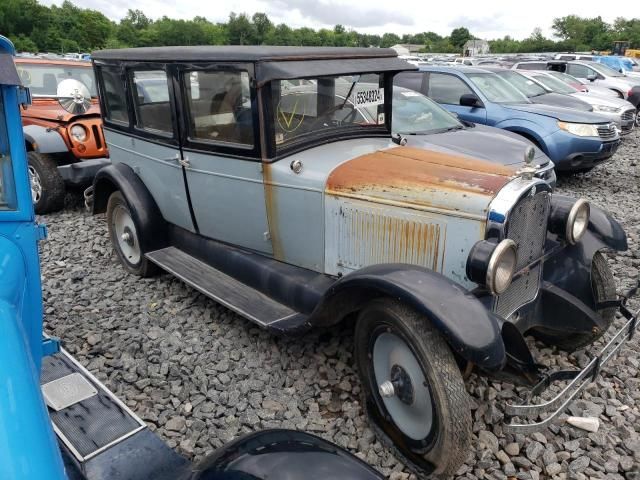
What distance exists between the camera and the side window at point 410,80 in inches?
313

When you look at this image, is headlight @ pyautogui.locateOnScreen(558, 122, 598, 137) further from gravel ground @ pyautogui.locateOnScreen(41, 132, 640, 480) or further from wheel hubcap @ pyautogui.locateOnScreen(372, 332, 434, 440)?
wheel hubcap @ pyautogui.locateOnScreen(372, 332, 434, 440)

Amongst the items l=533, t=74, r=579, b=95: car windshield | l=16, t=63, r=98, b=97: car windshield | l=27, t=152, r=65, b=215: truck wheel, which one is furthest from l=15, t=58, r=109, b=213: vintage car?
l=533, t=74, r=579, b=95: car windshield

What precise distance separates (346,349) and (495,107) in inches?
218

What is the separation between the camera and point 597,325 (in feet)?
9.46

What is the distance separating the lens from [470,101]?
24.7 feet

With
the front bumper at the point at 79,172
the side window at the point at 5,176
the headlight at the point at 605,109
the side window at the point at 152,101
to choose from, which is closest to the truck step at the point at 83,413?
the side window at the point at 5,176

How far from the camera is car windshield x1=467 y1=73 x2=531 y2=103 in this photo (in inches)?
307

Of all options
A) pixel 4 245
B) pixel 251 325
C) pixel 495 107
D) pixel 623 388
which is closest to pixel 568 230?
pixel 623 388

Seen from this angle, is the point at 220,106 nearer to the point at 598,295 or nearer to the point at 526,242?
the point at 526,242

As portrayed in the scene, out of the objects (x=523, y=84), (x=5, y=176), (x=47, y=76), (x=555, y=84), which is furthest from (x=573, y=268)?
(x=555, y=84)

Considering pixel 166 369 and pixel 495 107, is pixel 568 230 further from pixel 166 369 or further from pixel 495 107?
pixel 495 107

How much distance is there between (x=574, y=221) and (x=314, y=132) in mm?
1644

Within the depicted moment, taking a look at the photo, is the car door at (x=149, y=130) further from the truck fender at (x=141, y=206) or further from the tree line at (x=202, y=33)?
the tree line at (x=202, y=33)

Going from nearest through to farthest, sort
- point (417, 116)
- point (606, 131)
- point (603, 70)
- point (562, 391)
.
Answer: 1. point (562, 391)
2. point (417, 116)
3. point (606, 131)
4. point (603, 70)
